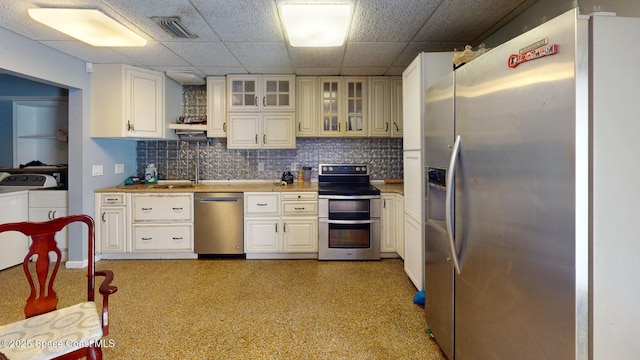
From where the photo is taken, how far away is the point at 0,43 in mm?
2359

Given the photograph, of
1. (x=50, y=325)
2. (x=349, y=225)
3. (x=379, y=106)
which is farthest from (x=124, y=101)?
(x=379, y=106)

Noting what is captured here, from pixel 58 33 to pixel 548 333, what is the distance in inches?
149

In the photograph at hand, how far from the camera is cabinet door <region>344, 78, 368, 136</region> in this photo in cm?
378

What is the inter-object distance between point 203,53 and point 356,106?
1.89 m

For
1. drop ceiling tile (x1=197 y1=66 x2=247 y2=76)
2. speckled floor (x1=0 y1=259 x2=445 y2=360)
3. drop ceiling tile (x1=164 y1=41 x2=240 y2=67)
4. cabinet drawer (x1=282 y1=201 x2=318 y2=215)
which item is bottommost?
speckled floor (x1=0 y1=259 x2=445 y2=360)

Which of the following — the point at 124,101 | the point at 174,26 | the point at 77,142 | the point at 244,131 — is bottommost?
the point at 77,142

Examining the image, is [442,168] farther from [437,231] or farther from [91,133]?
[91,133]

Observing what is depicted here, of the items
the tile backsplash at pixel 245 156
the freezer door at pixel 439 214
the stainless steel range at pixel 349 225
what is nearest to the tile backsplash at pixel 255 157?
the tile backsplash at pixel 245 156

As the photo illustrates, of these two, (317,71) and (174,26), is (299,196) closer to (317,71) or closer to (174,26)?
(317,71)

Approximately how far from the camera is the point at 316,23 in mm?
2195

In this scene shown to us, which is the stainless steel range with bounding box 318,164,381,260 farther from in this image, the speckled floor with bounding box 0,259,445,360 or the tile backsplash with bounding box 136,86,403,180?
the tile backsplash with bounding box 136,86,403,180

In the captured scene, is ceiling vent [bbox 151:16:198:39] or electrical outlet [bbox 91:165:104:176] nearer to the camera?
ceiling vent [bbox 151:16:198:39]

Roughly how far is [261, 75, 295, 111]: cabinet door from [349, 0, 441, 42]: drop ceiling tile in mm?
1271

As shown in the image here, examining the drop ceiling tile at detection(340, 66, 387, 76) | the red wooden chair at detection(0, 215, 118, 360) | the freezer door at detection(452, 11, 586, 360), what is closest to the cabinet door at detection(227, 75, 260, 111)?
the drop ceiling tile at detection(340, 66, 387, 76)
